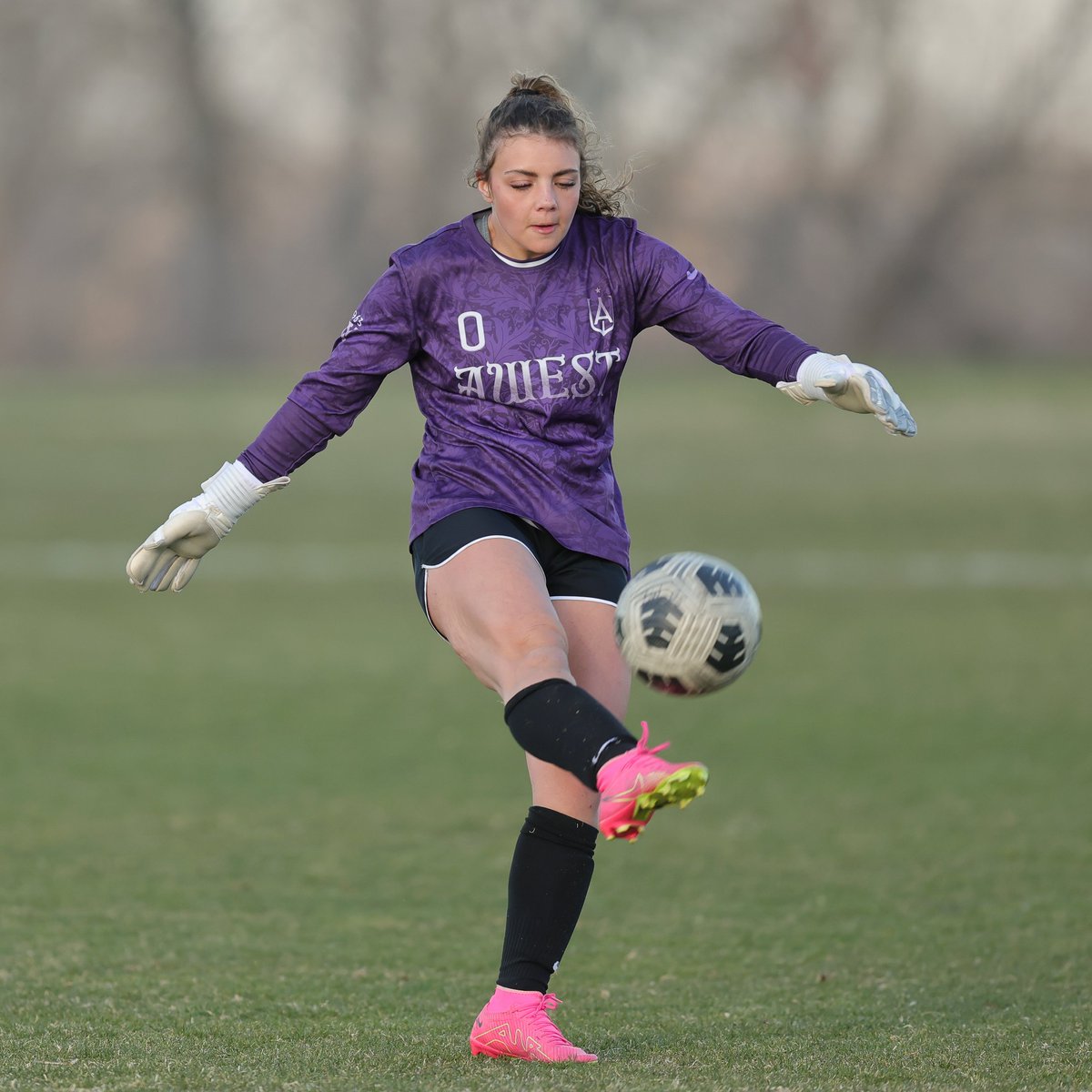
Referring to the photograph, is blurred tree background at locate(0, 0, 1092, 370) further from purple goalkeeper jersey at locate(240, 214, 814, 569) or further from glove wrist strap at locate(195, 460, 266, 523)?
glove wrist strap at locate(195, 460, 266, 523)

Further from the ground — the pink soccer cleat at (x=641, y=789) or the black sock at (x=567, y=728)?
the black sock at (x=567, y=728)

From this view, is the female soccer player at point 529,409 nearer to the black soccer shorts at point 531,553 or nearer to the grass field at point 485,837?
the black soccer shorts at point 531,553

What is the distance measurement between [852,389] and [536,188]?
0.77m

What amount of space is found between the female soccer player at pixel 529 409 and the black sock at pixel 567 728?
142 mm

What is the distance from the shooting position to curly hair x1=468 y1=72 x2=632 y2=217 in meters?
3.91

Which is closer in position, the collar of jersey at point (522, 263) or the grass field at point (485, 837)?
the grass field at point (485, 837)

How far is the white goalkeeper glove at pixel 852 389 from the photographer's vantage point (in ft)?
12.6

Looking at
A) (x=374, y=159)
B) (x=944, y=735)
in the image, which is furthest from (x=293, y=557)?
(x=374, y=159)

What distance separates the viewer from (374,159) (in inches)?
1148

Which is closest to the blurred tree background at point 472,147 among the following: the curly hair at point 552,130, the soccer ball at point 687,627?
the curly hair at point 552,130

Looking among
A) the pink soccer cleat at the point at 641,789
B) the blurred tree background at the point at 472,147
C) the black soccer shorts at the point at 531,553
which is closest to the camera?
the pink soccer cleat at the point at 641,789

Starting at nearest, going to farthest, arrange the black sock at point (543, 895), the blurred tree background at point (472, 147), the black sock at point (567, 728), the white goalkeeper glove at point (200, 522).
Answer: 1. the black sock at point (567, 728)
2. the black sock at point (543, 895)
3. the white goalkeeper glove at point (200, 522)
4. the blurred tree background at point (472, 147)

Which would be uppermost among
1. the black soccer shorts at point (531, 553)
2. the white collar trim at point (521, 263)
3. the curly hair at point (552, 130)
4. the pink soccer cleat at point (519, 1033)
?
the curly hair at point (552, 130)

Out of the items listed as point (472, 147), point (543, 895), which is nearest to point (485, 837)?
point (543, 895)
